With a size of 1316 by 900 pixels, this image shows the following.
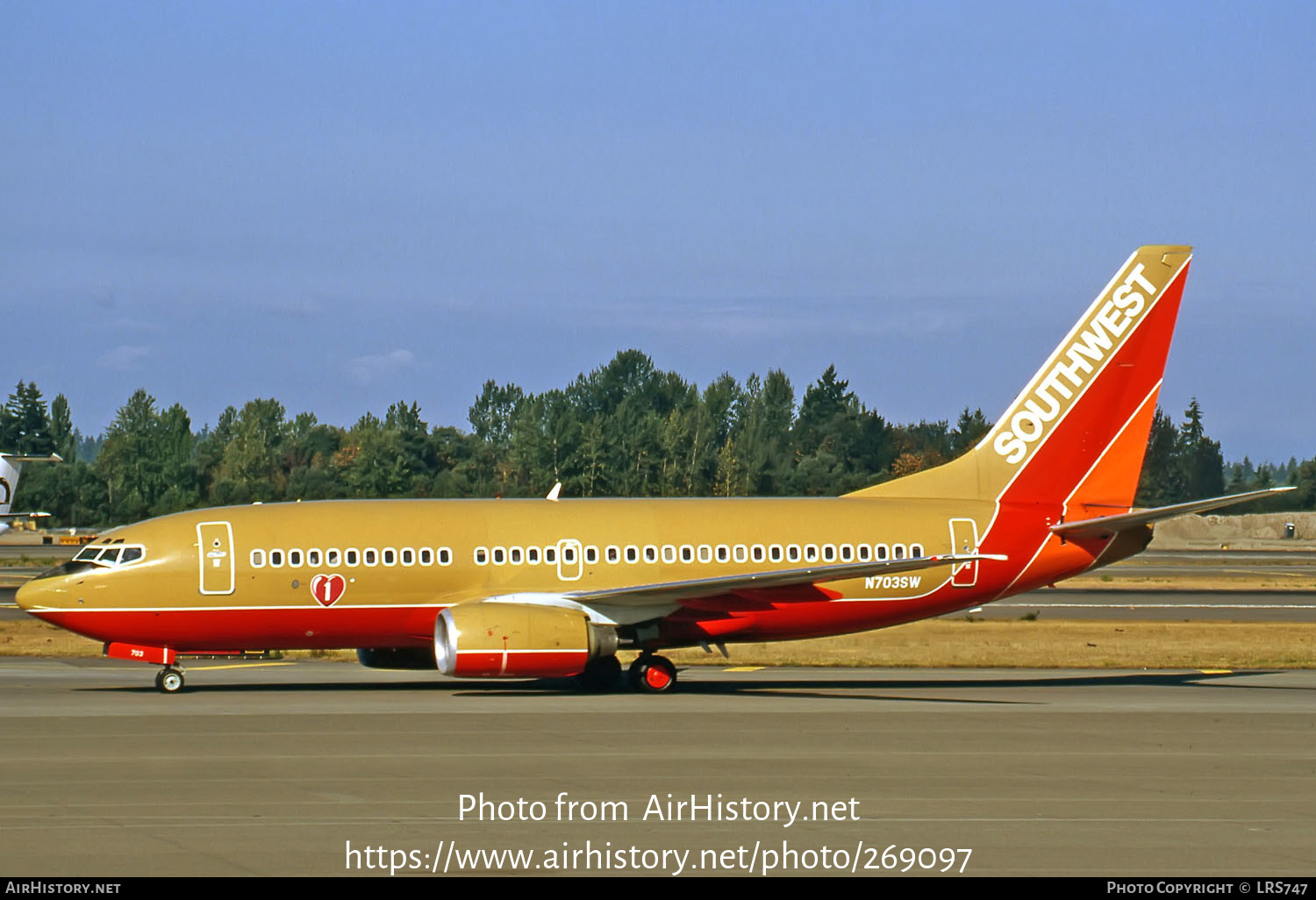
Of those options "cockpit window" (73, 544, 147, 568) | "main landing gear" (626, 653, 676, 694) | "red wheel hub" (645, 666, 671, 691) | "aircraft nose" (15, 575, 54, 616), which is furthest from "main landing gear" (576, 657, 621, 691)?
"aircraft nose" (15, 575, 54, 616)

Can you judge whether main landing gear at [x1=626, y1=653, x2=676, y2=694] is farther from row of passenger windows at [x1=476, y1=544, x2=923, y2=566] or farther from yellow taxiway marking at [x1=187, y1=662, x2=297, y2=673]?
yellow taxiway marking at [x1=187, y1=662, x2=297, y2=673]

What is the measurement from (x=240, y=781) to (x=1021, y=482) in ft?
62.8

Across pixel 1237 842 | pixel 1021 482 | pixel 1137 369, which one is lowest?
pixel 1237 842

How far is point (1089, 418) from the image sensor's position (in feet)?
106

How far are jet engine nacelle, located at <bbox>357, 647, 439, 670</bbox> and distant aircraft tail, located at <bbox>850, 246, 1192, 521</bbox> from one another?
32.4 ft

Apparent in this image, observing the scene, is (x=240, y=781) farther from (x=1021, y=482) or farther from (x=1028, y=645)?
(x=1028, y=645)

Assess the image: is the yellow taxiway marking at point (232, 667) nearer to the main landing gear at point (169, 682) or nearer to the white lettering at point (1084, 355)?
the main landing gear at point (169, 682)

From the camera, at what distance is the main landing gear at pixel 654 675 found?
28641 mm

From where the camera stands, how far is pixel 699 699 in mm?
27422

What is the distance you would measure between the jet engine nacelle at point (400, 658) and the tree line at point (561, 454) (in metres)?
40.6

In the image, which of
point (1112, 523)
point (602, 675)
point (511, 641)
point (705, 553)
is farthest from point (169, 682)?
point (1112, 523)

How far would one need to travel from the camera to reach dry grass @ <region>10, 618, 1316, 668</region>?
35.8m

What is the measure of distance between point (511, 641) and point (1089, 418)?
1357cm
